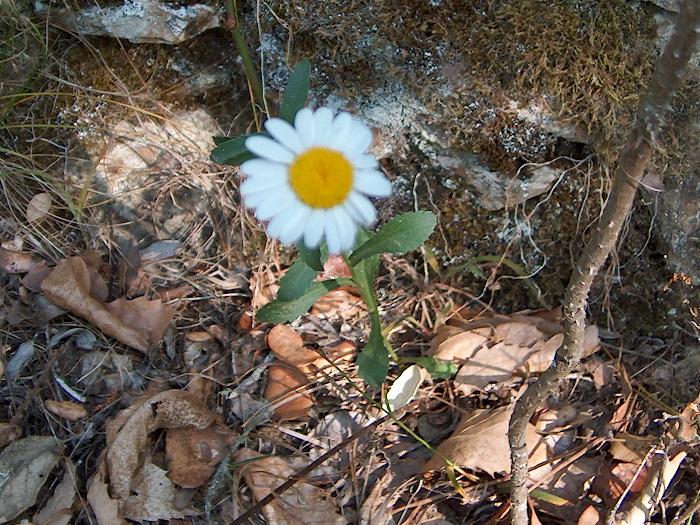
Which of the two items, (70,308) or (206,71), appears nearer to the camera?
(70,308)

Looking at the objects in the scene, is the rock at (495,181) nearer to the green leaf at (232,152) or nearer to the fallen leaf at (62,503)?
the green leaf at (232,152)

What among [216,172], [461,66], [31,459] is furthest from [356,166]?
[31,459]

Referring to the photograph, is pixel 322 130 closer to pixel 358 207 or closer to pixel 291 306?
pixel 358 207

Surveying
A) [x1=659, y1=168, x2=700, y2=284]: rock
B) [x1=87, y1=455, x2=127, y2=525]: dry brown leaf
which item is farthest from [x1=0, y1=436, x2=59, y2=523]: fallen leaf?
[x1=659, y1=168, x2=700, y2=284]: rock

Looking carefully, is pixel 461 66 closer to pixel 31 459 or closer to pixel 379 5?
pixel 379 5

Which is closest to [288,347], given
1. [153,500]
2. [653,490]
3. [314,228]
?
[153,500]

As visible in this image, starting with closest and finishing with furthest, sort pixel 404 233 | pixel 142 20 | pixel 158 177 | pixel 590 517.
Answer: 1. pixel 404 233
2. pixel 590 517
3. pixel 142 20
4. pixel 158 177
